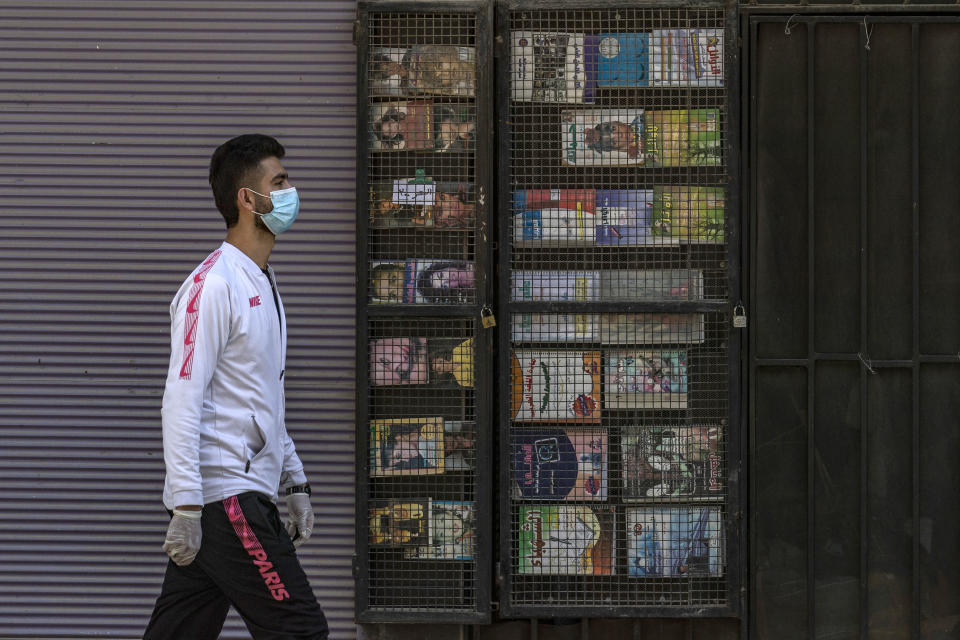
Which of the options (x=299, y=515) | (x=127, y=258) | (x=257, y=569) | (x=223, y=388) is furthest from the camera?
(x=127, y=258)

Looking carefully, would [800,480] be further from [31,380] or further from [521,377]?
[31,380]

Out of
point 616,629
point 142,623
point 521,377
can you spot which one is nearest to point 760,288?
point 521,377

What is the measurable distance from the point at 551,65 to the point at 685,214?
3.11 ft

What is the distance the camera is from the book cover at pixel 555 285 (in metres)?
4.65

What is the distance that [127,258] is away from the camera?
15.7ft

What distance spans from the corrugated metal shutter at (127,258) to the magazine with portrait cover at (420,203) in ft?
0.73

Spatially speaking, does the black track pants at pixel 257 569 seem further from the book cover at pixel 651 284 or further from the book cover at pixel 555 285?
the book cover at pixel 651 284

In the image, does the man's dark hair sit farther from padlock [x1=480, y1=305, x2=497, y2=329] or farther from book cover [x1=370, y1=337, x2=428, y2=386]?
padlock [x1=480, y1=305, x2=497, y2=329]

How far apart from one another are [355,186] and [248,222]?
4.09 ft

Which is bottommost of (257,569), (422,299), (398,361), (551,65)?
(257,569)

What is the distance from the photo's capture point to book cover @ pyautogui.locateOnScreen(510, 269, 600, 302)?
15.3ft

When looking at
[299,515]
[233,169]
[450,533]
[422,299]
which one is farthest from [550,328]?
[233,169]

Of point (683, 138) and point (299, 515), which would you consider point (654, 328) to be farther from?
point (299, 515)

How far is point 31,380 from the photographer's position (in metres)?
4.80
